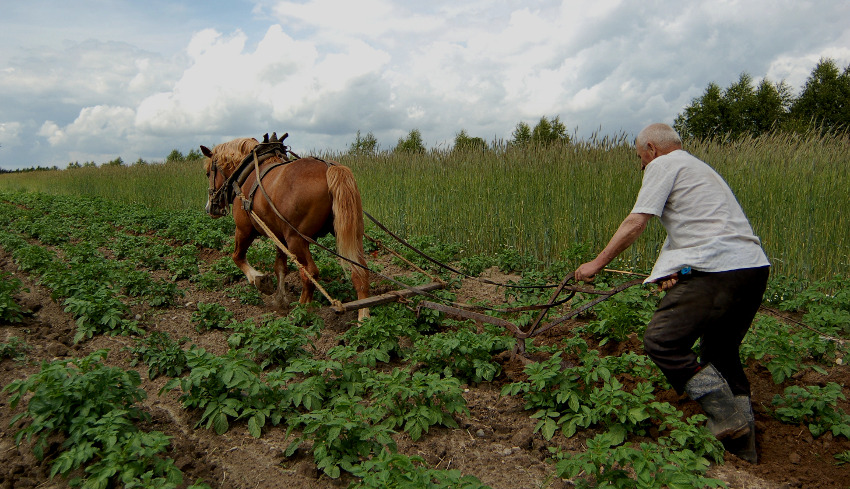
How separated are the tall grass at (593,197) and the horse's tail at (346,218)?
302cm

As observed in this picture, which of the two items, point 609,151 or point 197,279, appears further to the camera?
point 609,151

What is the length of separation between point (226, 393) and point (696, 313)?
115 inches

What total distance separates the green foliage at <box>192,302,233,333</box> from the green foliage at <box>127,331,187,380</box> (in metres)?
0.92

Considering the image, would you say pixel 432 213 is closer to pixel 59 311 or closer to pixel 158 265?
pixel 158 265

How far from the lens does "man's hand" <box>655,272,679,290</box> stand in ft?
10.6

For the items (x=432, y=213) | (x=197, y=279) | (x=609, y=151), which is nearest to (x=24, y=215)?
(x=197, y=279)

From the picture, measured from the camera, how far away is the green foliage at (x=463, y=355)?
406 cm

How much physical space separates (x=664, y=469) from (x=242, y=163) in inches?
223

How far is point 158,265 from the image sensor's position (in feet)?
29.2

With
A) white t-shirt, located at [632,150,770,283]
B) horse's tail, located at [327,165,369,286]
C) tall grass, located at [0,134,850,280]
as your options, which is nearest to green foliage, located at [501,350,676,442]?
white t-shirt, located at [632,150,770,283]

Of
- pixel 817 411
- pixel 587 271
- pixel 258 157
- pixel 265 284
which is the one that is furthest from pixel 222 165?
pixel 817 411

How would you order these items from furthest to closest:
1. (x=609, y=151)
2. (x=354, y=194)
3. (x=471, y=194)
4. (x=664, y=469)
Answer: (x=471, y=194)
(x=609, y=151)
(x=354, y=194)
(x=664, y=469)

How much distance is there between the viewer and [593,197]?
8.23 meters

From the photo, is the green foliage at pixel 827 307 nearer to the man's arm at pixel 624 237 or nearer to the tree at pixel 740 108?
the man's arm at pixel 624 237
